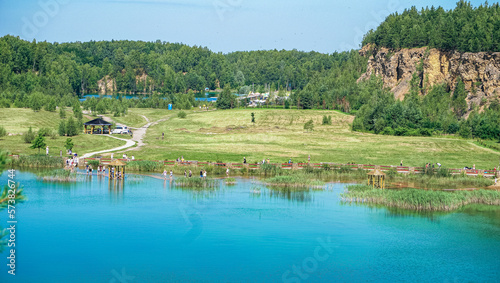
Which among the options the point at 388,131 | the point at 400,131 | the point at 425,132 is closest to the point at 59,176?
the point at 388,131

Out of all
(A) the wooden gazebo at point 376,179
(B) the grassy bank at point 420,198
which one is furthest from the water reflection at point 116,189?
(A) the wooden gazebo at point 376,179

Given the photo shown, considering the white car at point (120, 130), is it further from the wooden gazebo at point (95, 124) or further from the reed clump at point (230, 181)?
the reed clump at point (230, 181)

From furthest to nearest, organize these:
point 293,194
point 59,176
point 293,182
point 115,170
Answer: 1. point 115,170
2. point 293,182
3. point 59,176
4. point 293,194

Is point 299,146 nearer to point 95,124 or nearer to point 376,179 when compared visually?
point 376,179

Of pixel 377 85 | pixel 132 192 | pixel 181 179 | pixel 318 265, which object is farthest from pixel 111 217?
pixel 377 85

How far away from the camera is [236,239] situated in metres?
42.1

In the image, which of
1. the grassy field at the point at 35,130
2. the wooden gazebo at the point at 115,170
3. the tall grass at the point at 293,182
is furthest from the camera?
the grassy field at the point at 35,130

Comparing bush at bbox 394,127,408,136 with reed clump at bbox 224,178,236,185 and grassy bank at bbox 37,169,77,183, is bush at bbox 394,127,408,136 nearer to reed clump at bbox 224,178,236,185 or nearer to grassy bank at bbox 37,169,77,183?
reed clump at bbox 224,178,236,185

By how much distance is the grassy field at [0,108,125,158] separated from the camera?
80.4 m

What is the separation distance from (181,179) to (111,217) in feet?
51.9

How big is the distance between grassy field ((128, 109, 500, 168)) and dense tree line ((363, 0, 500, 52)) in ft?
143

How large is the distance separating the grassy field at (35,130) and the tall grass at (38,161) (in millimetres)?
5492

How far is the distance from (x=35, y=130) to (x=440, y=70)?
370 feet

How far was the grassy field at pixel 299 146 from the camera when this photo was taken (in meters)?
81.4
